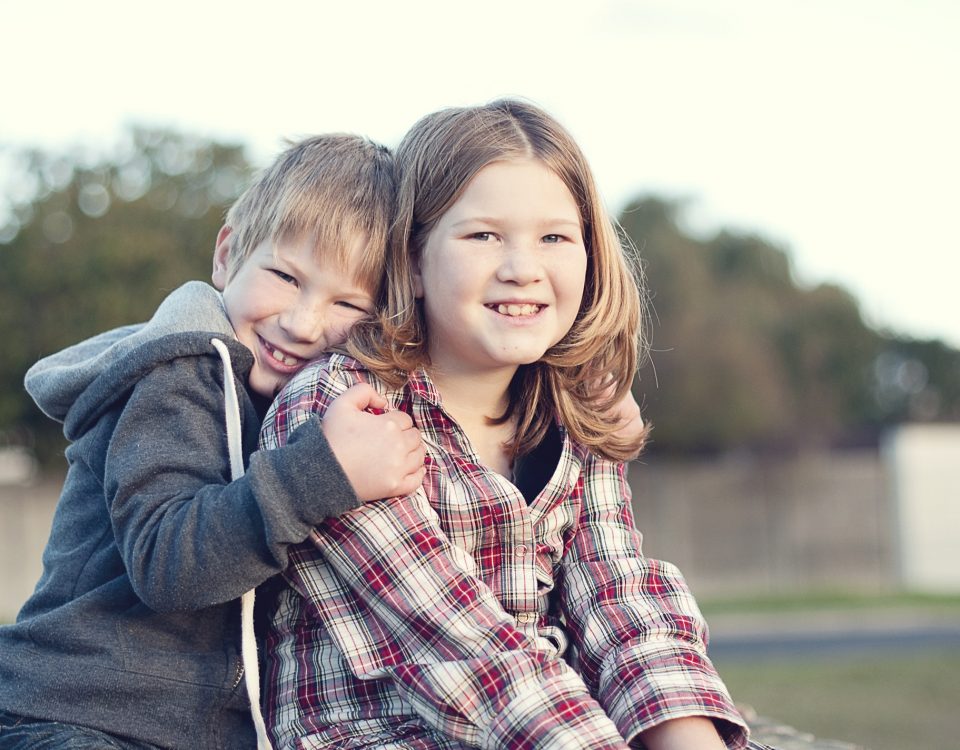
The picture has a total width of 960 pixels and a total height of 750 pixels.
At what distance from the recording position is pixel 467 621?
2.00 meters

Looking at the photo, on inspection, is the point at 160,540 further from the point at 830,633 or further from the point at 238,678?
the point at 830,633

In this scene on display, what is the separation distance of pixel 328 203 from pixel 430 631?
0.90 meters

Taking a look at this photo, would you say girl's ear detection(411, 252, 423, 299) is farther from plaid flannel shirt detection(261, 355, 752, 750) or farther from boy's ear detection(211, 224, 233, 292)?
boy's ear detection(211, 224, 233, 292)

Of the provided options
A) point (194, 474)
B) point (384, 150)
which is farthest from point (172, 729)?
point (384, 150)

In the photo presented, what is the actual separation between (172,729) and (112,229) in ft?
48.5

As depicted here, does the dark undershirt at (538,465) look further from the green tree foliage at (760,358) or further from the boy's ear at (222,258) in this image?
the green tree foliage at (760,358)

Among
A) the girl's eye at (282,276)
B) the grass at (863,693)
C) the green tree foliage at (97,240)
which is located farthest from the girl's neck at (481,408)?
the green tree foliage at (97,240)

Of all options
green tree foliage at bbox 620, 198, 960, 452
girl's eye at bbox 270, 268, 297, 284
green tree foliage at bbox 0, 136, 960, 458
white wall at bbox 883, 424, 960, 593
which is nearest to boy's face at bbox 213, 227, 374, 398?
girl's eye at bbox 270, 268, 297, 284

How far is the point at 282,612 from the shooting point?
7.32 feet

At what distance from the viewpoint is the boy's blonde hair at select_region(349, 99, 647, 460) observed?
230 cm

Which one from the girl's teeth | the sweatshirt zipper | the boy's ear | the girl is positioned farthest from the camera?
the boy's ear

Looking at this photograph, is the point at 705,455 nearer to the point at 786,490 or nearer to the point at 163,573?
the point at 786,490

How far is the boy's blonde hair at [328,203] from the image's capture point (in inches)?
93.9

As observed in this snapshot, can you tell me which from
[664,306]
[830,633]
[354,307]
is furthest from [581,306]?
[664,306]
